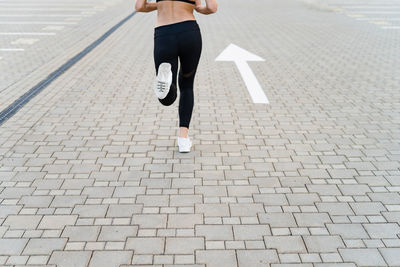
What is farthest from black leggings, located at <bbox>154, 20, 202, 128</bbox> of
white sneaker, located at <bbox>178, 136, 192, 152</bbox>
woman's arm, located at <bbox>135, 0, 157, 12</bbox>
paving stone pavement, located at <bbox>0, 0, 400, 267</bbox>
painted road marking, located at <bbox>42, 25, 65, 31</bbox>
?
painted road marking, located at <bbox>42, 25, 65, 31</bbox>

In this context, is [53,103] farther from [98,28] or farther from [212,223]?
[98,28]

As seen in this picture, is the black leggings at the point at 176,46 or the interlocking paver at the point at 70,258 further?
the black leggings at the point at 176,46

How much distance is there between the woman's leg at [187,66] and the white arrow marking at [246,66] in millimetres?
2061

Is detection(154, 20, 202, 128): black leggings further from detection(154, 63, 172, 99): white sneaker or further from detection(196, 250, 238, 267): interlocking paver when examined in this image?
detection(196, 250, 238, 267): interlocking paver

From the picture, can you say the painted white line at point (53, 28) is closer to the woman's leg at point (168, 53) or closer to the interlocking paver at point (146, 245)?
the woman's leg at point (168, 53)

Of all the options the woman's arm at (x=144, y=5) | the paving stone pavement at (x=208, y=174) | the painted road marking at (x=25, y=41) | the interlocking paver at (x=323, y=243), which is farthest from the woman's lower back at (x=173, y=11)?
the painted road marking at (x=25, y=41)

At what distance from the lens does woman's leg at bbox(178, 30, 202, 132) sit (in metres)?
4.40

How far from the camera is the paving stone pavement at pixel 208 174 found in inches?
124

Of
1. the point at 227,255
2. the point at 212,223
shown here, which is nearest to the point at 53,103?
the point at 212,223

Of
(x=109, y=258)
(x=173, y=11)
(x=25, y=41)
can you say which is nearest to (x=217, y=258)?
(x=109, y=258)

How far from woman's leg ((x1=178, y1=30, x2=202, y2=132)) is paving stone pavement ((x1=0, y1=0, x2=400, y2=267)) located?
0.41 metres

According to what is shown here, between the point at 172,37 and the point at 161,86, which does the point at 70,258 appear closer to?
the point at 161,86

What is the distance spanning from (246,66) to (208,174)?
5.05 meters

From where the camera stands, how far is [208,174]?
4309 millimetres
